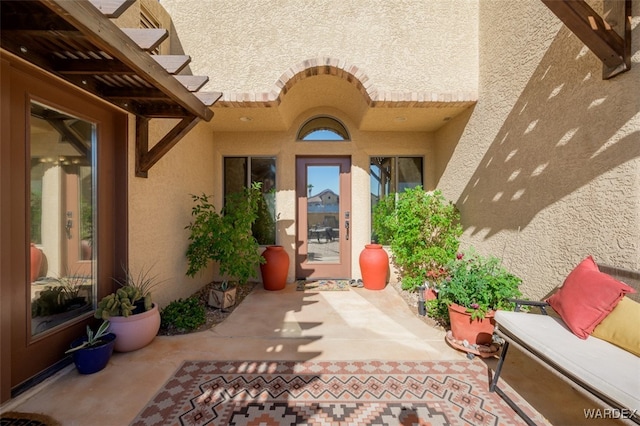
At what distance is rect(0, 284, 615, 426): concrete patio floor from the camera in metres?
2.23

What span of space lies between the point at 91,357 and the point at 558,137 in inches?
207

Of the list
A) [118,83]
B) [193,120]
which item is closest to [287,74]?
[193,120]

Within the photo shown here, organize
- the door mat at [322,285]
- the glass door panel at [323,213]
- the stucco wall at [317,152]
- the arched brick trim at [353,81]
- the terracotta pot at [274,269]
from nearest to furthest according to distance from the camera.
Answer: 1. the arched brick trim at [353,81]
2. the terracotta pot at [274,269]
3. the door mat at [322,285]
4. the stucco wall at [317,152]
5. the glass door panel at [323,213]

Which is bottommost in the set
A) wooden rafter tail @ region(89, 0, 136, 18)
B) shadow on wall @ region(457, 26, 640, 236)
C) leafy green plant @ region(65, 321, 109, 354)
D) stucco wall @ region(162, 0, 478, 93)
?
leafy green plant @ region(65, 321, 109, 354)

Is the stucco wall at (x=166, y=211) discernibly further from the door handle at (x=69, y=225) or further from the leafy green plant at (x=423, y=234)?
the leafy green plant at (x=423, y=234)

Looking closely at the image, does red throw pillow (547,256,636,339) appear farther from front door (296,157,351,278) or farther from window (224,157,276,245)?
window (224,157,276,245)

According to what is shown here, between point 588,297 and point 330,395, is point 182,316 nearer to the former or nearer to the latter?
point 330,395

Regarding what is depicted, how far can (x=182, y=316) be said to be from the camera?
12.3ft

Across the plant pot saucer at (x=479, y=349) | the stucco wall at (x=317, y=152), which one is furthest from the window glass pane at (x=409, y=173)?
the plant pot saucer at (x=479, y=349)

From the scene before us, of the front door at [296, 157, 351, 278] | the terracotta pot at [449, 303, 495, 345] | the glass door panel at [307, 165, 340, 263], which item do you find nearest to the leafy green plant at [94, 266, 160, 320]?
the front door at [296, 157, 351, 278]

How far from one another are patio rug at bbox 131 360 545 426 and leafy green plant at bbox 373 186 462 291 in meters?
2.10

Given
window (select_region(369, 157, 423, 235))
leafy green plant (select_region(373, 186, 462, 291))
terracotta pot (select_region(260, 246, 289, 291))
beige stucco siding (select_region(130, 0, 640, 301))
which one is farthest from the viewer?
window (select_region(369, 157, 423, 235))

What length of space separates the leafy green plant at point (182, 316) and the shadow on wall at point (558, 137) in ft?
14.5

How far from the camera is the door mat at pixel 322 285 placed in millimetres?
5557
